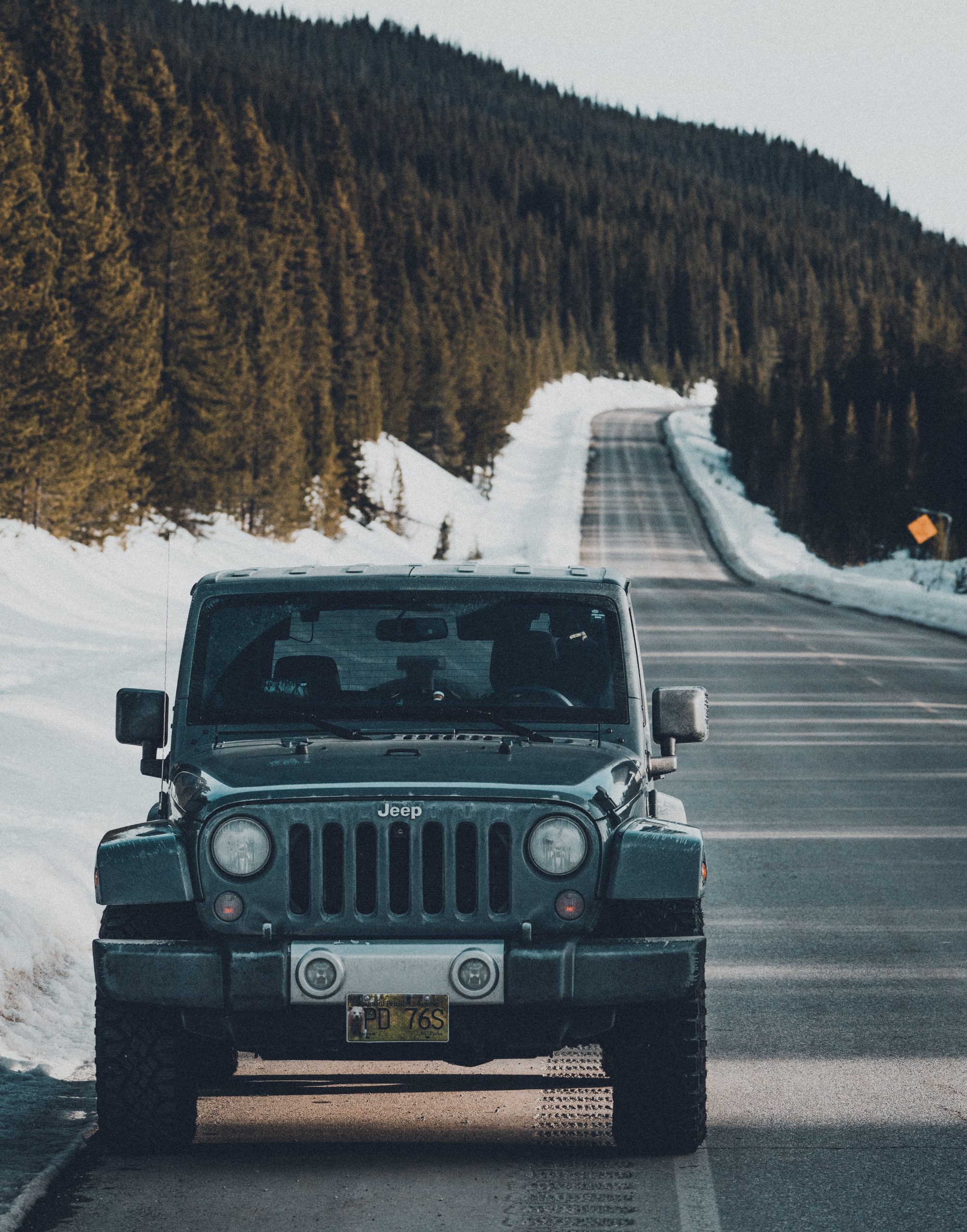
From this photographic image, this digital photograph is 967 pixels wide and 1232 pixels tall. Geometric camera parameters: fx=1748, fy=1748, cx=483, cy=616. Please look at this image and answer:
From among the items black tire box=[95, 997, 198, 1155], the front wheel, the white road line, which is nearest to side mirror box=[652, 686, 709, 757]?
the front wheel

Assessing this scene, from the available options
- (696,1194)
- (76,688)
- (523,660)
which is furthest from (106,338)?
(696,1194)

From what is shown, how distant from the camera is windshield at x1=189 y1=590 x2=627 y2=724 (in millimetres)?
6301

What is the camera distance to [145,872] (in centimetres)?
535

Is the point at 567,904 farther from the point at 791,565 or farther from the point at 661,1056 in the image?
the point at 791,565

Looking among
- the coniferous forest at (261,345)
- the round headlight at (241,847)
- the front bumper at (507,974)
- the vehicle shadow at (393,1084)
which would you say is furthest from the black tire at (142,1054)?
the coniferous forest at (261,345)

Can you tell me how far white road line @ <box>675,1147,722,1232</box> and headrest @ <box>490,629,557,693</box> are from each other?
1733 millimetres

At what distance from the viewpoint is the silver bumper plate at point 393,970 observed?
16.7 ft

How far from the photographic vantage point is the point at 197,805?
5449 mm

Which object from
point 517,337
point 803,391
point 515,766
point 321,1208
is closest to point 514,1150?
point 321,1208

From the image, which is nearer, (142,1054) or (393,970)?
(393,970)

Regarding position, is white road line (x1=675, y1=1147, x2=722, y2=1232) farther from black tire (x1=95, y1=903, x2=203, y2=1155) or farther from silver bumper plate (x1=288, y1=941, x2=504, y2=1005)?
black tire (x1=95, y1=903, x2=203, y2=1155)

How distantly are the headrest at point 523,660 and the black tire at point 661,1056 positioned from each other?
4.02 feet

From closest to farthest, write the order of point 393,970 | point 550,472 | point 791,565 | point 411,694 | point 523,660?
point 393,970
point 411,694
point 523,660
point 791,565
point 550,472

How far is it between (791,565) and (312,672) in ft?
237
